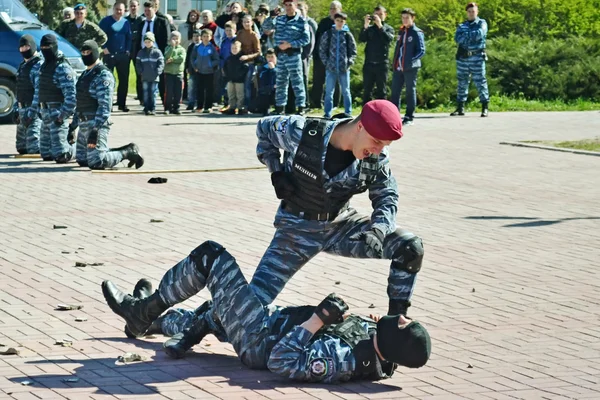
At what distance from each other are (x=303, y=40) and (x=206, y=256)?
1556cm

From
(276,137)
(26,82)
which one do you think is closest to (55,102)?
(26,82)

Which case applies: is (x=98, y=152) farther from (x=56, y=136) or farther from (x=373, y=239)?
(x=373, y=239)

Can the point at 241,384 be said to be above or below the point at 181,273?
below

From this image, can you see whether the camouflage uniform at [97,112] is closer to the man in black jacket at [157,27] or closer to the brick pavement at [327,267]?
the brick pavement at [327,267]

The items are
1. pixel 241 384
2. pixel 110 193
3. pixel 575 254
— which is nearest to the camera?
pixel 241 384

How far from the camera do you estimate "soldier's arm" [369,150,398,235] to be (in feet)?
21.4

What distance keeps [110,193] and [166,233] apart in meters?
2.65

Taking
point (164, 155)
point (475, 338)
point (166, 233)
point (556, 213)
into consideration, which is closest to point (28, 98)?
point (164, 155)

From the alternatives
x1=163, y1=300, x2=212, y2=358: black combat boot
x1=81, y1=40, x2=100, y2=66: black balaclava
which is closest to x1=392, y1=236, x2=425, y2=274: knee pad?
x1=163, y1=300, x2=212, y2=358: black combat boot

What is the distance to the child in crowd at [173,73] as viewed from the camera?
77.4ft

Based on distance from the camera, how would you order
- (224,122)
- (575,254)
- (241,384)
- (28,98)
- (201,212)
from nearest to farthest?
(241,384), (575,254), (201,212), (28,98), (224,122)

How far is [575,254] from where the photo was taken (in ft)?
33.3

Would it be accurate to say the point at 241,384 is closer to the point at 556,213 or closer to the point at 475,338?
the point at 475,338

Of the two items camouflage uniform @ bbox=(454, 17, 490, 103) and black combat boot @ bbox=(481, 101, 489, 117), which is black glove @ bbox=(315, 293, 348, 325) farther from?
black combat boot @ bbox=(481, 101, 489, 117)
